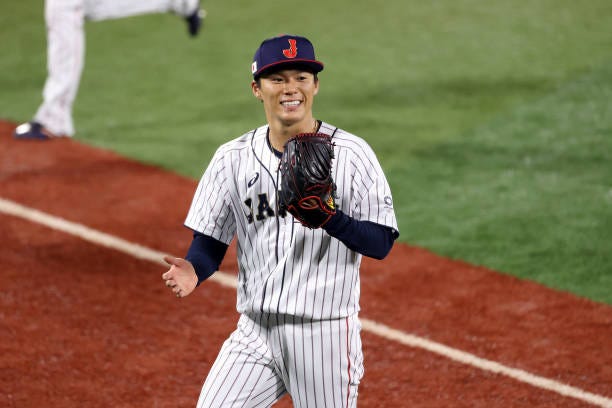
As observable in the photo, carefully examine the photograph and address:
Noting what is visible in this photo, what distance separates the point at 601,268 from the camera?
18.4ft

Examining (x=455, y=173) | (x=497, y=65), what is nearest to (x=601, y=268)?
(x=455, y=173)

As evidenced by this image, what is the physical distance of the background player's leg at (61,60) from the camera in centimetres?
763

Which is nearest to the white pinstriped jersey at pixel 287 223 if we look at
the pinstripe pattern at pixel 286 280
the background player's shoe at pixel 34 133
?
the pinstripe pattern at pixel 286 280

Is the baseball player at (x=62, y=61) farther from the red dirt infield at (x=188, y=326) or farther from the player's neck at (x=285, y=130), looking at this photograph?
the player's neck at (x=285, y=130)

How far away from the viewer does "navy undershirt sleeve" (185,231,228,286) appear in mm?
3201

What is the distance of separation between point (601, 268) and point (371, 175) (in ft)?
9.74

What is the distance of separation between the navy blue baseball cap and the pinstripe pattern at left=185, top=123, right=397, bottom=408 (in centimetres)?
25

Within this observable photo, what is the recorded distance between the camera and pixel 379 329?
4996 mm

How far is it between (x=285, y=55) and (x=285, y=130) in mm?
244

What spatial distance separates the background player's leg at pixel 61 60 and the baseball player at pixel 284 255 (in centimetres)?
477

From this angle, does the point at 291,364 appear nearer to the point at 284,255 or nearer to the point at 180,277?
the point at 284,255

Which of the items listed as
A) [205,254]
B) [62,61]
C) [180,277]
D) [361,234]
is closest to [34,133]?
[62,61]

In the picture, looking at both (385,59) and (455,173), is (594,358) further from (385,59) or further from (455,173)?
(385,59)

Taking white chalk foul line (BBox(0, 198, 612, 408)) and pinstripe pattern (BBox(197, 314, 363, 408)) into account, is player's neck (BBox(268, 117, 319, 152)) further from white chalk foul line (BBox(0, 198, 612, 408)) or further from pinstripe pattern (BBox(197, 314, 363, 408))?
white chalk foul line (BBox(0, 198, 612, 408))
